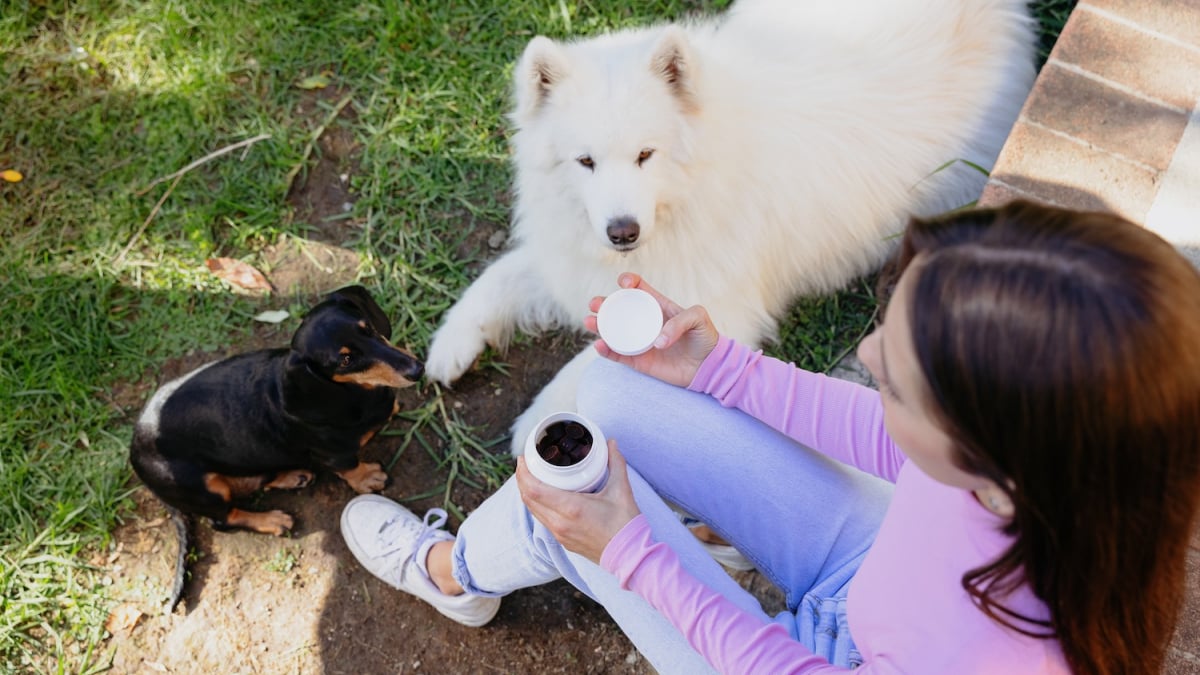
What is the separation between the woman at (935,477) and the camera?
89 cm

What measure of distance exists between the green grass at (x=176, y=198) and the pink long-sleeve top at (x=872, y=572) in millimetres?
1117

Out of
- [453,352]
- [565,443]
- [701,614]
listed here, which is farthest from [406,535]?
[701,614]

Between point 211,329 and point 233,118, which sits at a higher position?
point 233,118

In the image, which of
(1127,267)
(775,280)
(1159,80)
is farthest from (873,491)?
(1159,80)

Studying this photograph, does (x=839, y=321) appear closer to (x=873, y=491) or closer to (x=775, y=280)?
(x=775, y=280)

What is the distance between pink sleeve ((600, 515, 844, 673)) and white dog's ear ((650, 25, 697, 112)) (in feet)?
3.78

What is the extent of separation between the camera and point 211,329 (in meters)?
2.99

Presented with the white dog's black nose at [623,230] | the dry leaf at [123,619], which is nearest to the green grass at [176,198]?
the dry leaf at [123,619]

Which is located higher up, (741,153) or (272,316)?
(741,153)

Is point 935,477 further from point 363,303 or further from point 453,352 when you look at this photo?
point 453,352

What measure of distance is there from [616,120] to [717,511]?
1.04 metres

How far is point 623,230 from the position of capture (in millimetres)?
2193

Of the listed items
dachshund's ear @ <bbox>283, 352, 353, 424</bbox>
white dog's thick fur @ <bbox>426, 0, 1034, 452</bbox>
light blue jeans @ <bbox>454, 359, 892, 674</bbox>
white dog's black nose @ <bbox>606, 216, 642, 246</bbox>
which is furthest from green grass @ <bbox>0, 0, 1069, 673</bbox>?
light blue jeans @ <bbox>454, 359, 892, 674</bbox>

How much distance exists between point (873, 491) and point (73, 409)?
8.86ft
